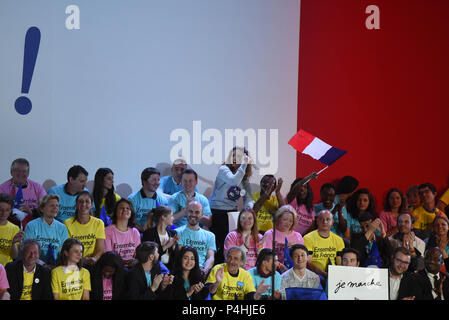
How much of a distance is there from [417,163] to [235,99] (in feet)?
7.91

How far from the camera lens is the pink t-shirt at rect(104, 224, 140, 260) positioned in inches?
218

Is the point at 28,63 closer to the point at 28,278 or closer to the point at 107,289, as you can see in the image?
the point at 28,278

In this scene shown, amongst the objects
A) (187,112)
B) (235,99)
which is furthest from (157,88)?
(235,99)

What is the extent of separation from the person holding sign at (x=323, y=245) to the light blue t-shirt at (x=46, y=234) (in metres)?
2.22

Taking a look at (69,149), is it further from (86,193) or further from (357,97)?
(357,97)

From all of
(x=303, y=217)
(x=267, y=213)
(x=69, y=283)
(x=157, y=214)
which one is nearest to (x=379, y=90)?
(x=303, y=217)

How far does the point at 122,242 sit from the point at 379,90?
385cm

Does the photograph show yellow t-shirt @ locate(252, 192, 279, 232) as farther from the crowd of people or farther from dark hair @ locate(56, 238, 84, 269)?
dark hair @ locate(56, 238, 84, 269)

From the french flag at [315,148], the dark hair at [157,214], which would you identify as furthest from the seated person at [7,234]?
the french flag at [315,148]

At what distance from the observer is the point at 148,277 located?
5223 millimetres

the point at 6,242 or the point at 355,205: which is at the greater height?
the point at 355,205

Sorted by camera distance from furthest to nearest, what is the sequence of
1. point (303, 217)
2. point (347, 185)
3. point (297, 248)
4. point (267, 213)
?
point (347, 185) < point (303, 217) < point (267, 213) < point (297, 248)

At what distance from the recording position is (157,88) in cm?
712

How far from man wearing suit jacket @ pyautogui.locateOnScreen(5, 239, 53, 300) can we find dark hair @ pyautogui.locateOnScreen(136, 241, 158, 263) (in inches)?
29.2
